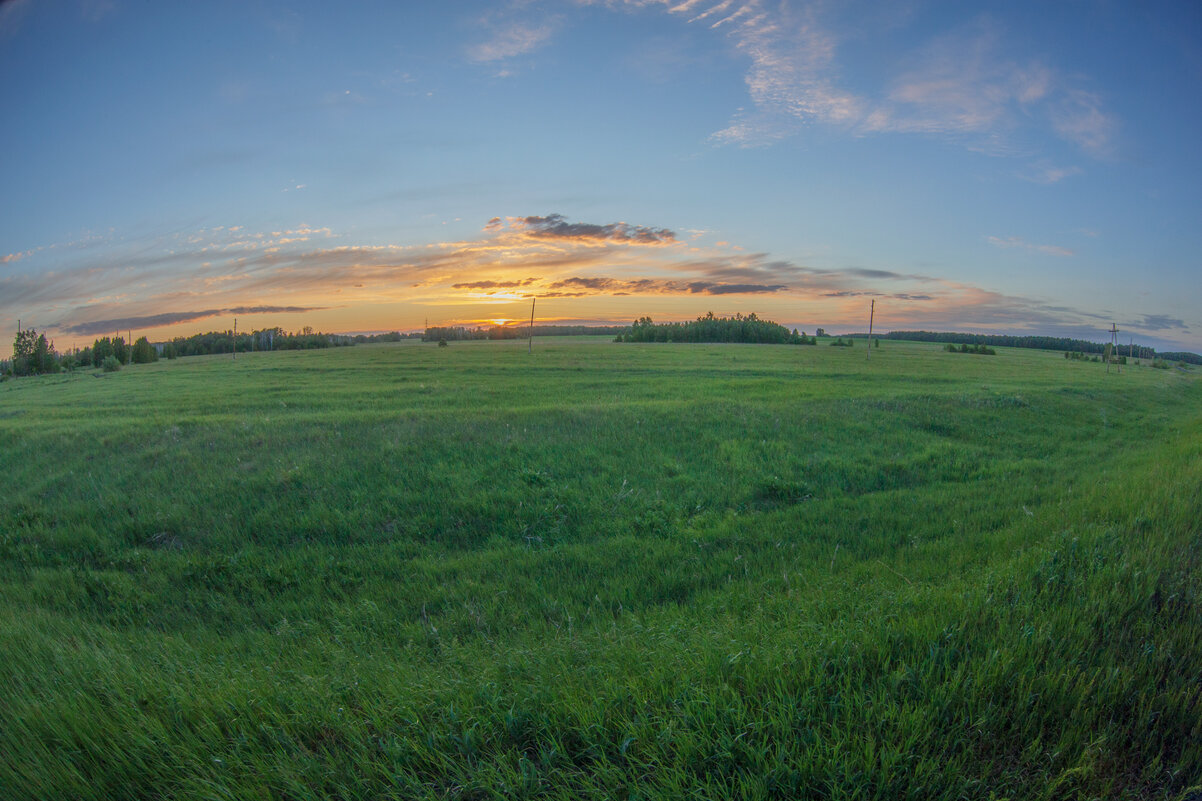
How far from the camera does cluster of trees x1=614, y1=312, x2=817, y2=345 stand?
11750 centimetres

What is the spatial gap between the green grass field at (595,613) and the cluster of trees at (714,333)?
10374 cm

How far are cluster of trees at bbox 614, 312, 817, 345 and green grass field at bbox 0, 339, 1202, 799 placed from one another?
10374cm

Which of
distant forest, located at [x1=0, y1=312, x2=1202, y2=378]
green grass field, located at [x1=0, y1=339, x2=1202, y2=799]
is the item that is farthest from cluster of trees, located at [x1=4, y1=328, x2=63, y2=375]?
green grass field, located at [x1=0, y1=339, x2=1202, y2=799]

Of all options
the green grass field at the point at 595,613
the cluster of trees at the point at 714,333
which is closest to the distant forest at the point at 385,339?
the cluster of trees at the point at 714,333

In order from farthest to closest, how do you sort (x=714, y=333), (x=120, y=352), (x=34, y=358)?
(x=714, y=333) → (x=120, y=352) → (x=34, y=358)

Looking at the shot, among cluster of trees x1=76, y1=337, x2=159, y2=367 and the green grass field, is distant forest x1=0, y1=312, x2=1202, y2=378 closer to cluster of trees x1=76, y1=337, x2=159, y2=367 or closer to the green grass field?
cluster of trees x1=76, y1=337, x2=159, y2=367

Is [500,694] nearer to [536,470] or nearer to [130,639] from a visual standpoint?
[130,639]

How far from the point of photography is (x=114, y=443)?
1383 cm

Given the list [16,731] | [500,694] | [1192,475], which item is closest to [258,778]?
[500,694]

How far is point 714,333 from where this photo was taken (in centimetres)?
12012

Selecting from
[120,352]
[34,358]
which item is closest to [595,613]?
[34,358]

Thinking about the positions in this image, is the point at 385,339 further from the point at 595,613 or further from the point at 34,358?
the point at 595,613

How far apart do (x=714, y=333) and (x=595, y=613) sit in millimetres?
118478

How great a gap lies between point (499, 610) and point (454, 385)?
22.2 m
